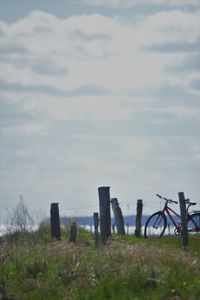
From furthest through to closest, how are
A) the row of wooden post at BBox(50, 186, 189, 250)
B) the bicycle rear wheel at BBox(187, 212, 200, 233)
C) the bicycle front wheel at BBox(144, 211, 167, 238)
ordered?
the bicycle front wheel at BBox(144, 211, 167, 238)
the bicycle rear wheel at BBox(187, 212, 200, 233)
the row of wooden post at BBox(50, 186, 189, 250)

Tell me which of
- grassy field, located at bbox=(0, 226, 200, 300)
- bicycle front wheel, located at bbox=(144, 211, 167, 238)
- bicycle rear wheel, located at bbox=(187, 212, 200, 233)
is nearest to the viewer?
grassy field, located at bbox=(0, 226, 200, 300)

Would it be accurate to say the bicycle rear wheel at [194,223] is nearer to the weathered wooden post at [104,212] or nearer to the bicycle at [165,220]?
the bicycle at [165,220]

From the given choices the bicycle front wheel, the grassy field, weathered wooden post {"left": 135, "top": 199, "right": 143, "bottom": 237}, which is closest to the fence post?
the grassy field

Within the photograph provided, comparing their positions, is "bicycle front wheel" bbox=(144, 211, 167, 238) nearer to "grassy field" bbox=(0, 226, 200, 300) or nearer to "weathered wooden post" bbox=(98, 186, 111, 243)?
"weathered wooden post" bbox=(98, 186, 111, 243)

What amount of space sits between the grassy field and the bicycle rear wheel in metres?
6.68

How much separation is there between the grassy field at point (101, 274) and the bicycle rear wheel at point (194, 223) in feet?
21.9

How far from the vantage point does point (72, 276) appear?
17109 mm

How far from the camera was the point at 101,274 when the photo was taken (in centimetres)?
1641

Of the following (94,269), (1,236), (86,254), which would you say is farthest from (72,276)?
(1,236)

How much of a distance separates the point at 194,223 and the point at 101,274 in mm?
10782

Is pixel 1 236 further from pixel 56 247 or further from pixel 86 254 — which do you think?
pixel 86 254

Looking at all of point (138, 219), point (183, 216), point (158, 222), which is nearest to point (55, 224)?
point (158, 222)

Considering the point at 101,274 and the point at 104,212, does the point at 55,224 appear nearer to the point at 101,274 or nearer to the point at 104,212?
the point at 104,212

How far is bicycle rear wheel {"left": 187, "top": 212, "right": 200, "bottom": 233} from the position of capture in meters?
26.6
